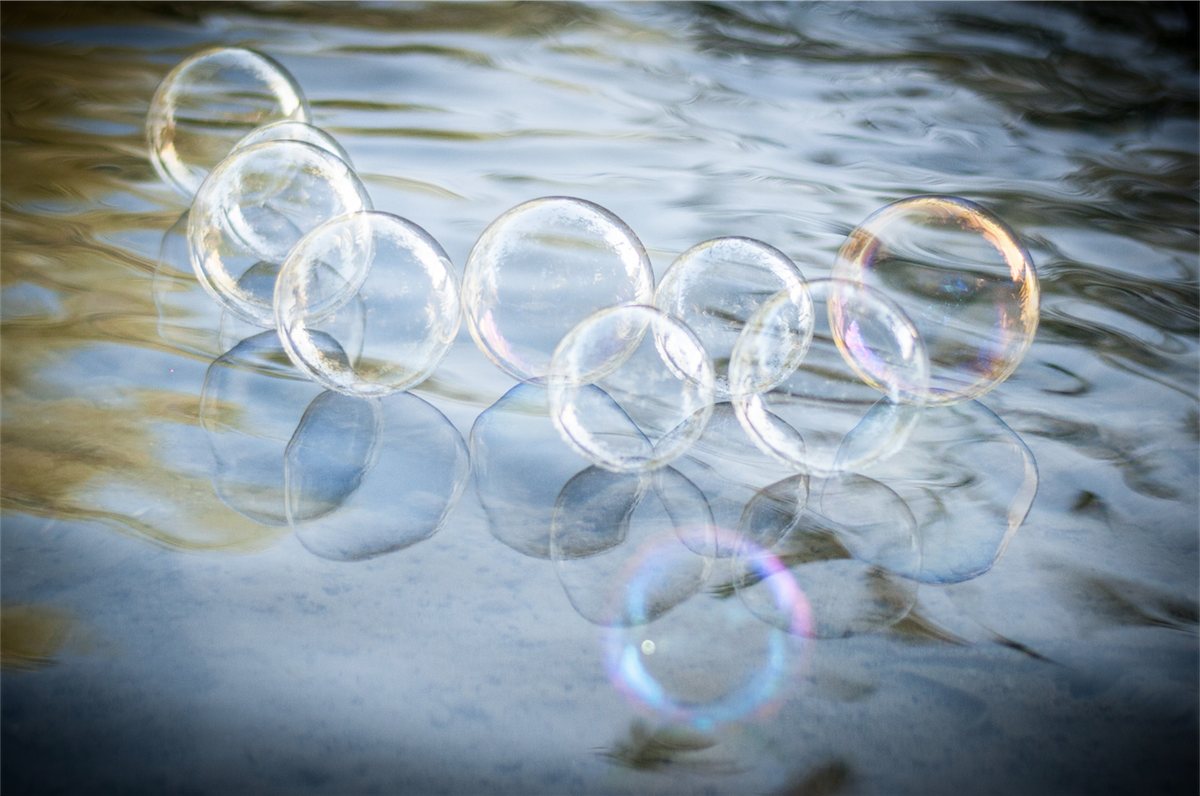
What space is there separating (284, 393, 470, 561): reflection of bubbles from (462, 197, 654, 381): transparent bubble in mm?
302

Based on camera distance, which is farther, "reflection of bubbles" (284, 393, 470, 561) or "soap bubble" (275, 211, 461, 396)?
"soap bubble" (275, 211, 461, 396)

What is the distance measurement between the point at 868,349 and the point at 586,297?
74cm

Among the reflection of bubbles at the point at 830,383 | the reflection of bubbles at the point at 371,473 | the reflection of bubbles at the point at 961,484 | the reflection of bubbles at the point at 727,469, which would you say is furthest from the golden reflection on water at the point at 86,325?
the reflection of bubbles at the point at 961,484

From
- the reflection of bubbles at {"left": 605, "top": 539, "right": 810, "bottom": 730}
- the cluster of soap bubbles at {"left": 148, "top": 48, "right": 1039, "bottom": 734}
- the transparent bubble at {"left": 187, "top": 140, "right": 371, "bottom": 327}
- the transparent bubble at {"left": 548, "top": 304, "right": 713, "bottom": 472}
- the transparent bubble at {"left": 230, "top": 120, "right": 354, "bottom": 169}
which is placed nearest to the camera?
the reflection of bubbles at {"left": 605, "top": 539, "right": 810, "bottom": 730}

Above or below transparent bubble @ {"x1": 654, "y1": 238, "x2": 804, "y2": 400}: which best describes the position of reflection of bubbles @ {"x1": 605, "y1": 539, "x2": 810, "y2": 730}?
below

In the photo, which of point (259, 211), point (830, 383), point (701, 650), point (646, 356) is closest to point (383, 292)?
point (259, 211)

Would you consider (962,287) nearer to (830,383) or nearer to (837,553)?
(830,383)

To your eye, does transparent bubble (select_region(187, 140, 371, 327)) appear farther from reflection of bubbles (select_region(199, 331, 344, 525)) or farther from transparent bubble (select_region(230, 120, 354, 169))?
transparent bubble (select_region(230, 120, 354, 169))

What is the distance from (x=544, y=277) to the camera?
2822mm

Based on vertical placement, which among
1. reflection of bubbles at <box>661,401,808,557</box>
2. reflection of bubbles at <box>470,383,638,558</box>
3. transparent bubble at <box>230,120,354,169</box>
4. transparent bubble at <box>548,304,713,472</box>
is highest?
transparent bubble at <box>230,120,354,169</box>

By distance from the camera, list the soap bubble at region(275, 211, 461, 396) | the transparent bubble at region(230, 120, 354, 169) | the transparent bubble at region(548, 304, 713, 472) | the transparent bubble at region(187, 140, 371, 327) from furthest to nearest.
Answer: the transparent bubble at region(230, 120, 354, 169), the transparent bubble at region(187, 140, 371, 327), the soap bubble at region(275, 211, 461, 396), the transparent bubble at region(548, 304, 713, 472)

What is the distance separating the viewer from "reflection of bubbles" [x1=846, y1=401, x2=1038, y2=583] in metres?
2.52

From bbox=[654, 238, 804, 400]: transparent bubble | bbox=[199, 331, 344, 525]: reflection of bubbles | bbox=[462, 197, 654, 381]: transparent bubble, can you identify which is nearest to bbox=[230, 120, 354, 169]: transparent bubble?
bbox=[199, 331, 344, 525]: reflection of bubbles

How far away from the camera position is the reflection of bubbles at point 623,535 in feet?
7.64
